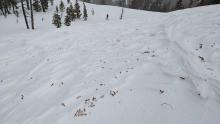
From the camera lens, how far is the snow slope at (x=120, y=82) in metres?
4.74

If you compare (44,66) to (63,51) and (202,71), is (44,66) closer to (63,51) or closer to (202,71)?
(63,51)

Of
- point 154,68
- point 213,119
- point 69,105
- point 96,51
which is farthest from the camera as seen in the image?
point 96,51

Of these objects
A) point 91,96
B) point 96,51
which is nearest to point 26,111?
point 91,96

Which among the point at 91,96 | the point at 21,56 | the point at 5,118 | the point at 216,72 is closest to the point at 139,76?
the point at 91,96

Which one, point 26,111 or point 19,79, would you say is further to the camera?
point 19,79

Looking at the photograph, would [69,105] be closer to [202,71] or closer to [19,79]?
[19,79]

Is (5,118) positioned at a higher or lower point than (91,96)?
lower

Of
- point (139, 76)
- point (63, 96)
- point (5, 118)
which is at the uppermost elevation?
point (139, 76)

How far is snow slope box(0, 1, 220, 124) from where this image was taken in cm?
474

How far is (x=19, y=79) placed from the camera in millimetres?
8031

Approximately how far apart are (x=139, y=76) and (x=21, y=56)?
7.91 meters

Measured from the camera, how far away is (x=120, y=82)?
20.6ft

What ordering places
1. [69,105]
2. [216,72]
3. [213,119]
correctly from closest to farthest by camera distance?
[213,119], [69,105], [216,72]

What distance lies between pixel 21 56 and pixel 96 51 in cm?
468
